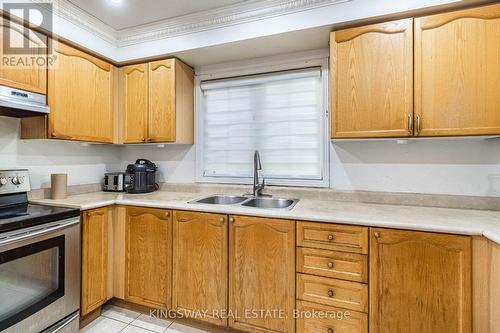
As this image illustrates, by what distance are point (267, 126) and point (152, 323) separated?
1.85 m

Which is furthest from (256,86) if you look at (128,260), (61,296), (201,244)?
(61,296)

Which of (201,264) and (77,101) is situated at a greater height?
(77,101)

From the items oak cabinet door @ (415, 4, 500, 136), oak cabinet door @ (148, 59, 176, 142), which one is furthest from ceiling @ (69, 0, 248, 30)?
oak cabinet door @ (415, 4, 500, 136)

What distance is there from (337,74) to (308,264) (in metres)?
1.28

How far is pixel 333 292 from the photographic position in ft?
4.87

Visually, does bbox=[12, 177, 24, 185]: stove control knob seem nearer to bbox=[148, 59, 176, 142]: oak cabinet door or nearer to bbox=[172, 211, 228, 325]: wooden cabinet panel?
bbox=[148, 59, 176, 142]: oak cabinet door

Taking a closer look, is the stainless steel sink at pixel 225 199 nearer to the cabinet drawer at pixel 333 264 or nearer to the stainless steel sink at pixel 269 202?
the stainless steel sink at pixel 269 202

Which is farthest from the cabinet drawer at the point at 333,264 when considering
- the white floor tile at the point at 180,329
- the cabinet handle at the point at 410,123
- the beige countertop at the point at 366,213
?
the white floor tile at the point at 180,329

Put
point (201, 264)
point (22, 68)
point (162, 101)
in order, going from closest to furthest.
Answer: point (22, 68), point (201, 264), point (162, 101)

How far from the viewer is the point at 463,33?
4.89ft

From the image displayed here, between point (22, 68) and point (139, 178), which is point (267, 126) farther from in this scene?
point (22, 68)

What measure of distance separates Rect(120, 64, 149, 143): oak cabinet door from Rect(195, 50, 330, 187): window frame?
0.48 metres

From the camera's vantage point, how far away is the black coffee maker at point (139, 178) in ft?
7.73

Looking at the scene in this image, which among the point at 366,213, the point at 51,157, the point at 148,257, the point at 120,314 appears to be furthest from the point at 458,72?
the point at 51,157
